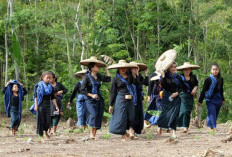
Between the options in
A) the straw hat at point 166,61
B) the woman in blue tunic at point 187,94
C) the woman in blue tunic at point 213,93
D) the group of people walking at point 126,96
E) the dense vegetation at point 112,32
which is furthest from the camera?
the dense vegetation at point 112,32

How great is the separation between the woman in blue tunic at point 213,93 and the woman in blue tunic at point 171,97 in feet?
3.91

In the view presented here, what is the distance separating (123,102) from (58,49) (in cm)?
1907

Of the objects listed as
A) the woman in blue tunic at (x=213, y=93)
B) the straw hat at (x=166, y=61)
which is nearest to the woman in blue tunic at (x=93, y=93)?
the straw hat at (x=166, y=61)

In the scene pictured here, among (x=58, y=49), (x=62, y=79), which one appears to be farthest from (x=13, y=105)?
(x=58, y=49)

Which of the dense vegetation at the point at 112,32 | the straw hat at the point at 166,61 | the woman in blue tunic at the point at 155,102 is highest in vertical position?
the dense vegetation at the point at 112,32

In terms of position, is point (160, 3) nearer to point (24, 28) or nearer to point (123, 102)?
point (24, 28)

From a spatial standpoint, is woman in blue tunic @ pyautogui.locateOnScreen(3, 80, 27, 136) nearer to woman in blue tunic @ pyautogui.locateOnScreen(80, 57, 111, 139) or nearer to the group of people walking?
the group of people walking

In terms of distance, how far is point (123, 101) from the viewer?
10.2m

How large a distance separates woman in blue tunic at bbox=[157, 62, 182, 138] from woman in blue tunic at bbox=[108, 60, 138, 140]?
0.69m

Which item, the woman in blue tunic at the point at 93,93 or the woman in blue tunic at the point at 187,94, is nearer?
the woman in blue tunic at the point at 93,93

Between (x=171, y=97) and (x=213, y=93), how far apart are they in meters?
1.63

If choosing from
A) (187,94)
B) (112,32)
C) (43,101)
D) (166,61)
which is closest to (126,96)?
(166,61)

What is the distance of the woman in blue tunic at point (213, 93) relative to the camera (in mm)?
11414

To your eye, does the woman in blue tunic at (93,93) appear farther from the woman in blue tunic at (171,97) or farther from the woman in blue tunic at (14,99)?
the woman in blue tunic at (14,99)
